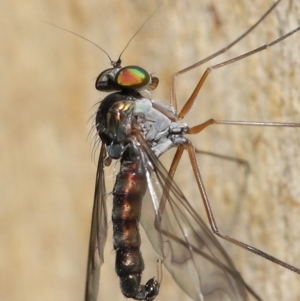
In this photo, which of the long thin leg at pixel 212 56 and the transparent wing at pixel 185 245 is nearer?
the transparent wing at pixel 185 245

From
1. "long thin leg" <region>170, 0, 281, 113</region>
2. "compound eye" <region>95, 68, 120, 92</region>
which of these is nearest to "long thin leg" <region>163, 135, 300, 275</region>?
"long thin leg" <region>170, 0, 281, 113</region>

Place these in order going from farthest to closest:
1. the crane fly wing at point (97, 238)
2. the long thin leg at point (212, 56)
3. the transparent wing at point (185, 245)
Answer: the crane fly wing at point (97, 238) < the long thin leg at point (212, 56) < the transparent wing at point (185, 245)

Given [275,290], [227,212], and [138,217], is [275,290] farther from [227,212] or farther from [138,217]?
[138,217]

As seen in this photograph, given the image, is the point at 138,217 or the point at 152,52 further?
the point at 152,52

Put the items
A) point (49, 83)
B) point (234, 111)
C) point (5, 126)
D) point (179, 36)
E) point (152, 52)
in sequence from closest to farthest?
1. point (234, 111)
2. point (179, 36)
3. point (152, 52)
4. point (49, 83)
5. point (5, 126)

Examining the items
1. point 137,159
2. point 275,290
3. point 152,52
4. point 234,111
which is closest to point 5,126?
point 152,52

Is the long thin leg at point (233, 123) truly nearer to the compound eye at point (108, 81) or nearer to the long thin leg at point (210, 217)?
the long thin leg at point (210, 217)

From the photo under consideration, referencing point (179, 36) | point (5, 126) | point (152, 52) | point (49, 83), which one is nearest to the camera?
point (179, 36)

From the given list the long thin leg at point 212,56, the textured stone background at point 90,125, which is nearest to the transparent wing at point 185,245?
the textured stone background at point 90,125
